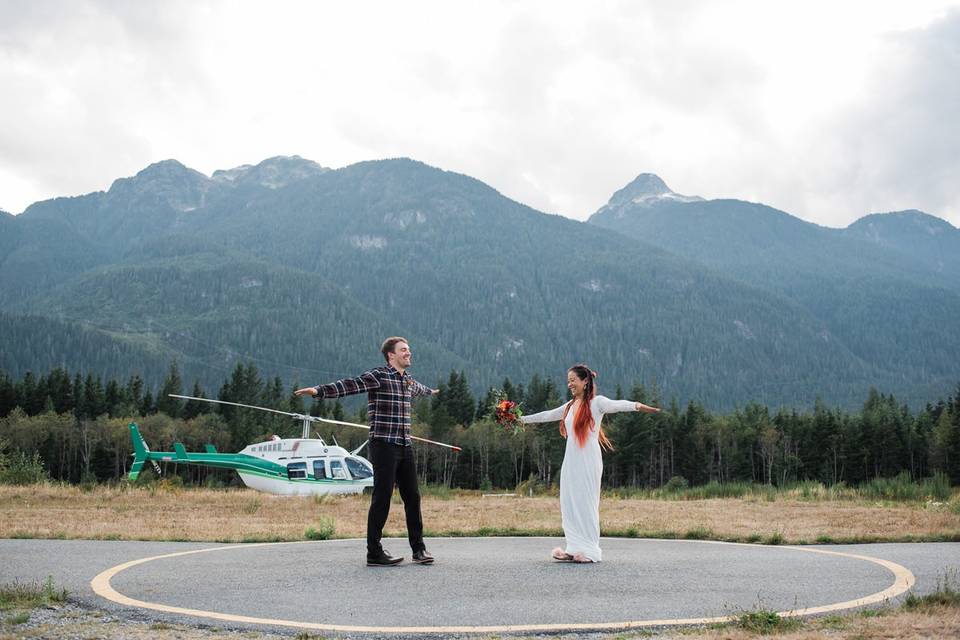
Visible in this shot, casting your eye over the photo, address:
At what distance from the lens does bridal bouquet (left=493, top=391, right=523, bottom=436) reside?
11.6 metres

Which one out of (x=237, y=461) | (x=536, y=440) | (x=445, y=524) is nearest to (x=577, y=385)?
(x=445, y=524)

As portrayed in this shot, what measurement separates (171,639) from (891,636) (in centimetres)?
498

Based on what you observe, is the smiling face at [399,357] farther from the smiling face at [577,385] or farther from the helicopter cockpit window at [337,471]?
the helicopter cockpit window at [337,471]

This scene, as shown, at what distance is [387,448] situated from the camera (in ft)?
31.3

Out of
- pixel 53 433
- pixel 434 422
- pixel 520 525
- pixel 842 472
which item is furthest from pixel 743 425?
pixel 520 525

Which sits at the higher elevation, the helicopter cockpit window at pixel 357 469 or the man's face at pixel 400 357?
the man's face at pixel 400 357

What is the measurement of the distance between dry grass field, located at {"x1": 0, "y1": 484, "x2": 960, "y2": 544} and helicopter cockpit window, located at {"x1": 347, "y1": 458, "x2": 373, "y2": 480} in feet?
33.4

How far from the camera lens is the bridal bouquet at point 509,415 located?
1163cm

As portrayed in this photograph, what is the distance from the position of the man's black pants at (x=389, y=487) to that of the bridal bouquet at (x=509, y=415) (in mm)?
2216

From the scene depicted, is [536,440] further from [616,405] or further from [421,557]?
[421,557]

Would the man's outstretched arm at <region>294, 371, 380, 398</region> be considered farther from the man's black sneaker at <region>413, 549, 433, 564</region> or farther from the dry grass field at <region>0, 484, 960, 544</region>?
the dry grass field at <region>0, 484, 960, 544</region>

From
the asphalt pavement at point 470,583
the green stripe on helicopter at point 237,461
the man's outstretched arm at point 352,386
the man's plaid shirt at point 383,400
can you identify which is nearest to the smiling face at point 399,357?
the man's plaid shirt at point 383,400

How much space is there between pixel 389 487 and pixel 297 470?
25.4 meters

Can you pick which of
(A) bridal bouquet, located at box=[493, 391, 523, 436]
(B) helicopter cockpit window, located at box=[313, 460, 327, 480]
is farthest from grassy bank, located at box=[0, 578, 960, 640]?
(B) helicopter cockpit window, located at box=[313, 460, 327, 480]
